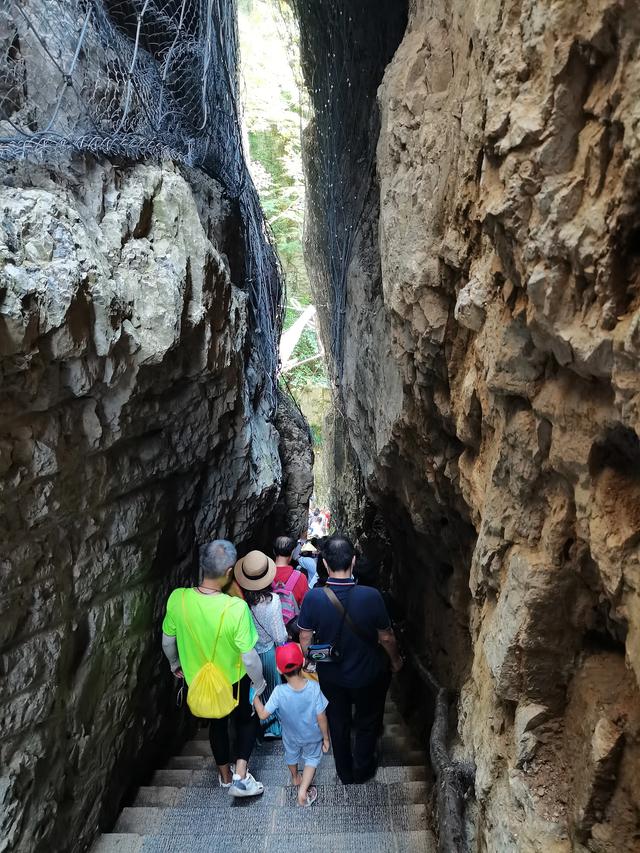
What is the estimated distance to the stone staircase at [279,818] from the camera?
325 cm

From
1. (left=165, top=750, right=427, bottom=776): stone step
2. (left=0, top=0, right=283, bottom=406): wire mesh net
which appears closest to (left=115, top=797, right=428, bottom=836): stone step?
(left=165, top=750, right=427, bottom=776): stone step

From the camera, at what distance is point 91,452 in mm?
3307

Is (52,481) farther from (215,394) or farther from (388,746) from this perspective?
(388,746)

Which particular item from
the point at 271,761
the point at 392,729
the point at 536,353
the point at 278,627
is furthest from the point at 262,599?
the point at 536,353

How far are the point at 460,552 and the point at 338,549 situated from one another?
1.13 meters

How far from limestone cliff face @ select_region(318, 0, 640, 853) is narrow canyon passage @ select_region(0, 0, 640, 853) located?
0.04ft

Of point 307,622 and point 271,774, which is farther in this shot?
point 271,774

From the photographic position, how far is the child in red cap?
3.44 metres

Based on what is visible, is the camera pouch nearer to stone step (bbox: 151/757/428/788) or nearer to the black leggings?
the black leggings

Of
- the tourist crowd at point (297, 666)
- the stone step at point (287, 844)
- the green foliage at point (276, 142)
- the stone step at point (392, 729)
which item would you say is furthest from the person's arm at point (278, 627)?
the green foliage at point (276, 142)

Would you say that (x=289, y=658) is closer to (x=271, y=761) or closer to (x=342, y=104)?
(x=271, y=761)

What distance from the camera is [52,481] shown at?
3018mm

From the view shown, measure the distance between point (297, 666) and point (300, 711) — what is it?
317mm

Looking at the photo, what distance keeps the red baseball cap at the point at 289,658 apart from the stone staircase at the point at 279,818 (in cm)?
93
